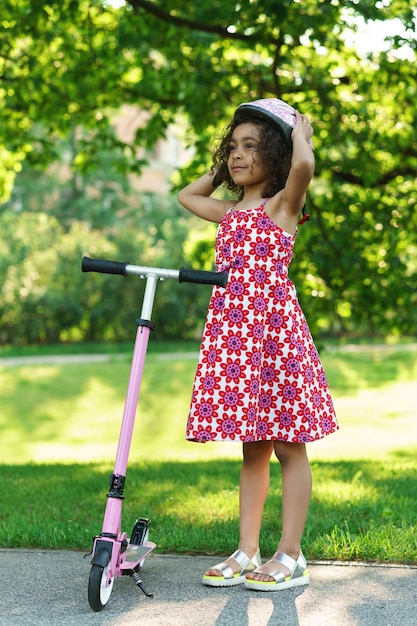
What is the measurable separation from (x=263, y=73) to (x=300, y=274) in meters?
1.97

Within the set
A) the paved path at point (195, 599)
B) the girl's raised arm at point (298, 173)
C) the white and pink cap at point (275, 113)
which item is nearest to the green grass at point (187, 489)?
the paved path at point (195, 599)

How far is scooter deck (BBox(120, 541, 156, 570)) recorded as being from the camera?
3.17 m

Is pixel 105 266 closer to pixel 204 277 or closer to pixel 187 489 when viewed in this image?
pixel 204 277

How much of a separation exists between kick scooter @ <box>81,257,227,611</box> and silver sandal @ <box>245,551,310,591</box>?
381 millimetres

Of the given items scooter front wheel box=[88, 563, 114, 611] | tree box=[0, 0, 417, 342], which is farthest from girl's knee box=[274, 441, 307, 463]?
tree box=[0, 0, 417, 342]

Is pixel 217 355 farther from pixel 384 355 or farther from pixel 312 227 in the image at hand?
pixel 384 355

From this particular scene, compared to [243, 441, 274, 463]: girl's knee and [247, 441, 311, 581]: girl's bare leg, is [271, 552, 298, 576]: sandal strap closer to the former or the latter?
[247, 441, 311, 581]: girl's bare leg

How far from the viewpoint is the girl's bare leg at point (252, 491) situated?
3506mm

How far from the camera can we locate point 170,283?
2488 cm

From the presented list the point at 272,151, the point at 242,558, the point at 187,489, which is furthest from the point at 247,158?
the point at 187,489

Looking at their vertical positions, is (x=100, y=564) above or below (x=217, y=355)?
below

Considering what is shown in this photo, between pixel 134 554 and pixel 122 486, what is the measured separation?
300 mm

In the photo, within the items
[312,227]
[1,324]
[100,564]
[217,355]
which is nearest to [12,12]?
[312,227]

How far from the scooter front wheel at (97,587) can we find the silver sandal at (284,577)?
545mm
